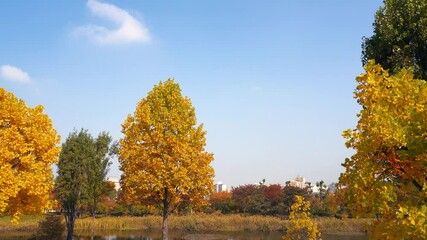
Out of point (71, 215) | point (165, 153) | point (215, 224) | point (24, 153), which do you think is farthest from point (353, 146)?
point (215, 224)

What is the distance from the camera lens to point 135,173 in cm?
2109

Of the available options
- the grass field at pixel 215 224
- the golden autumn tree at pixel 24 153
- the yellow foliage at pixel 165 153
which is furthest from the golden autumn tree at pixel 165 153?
the grass field at pixel 215 224

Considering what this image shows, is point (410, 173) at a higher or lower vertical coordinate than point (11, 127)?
lower

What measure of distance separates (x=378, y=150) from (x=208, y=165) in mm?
14543

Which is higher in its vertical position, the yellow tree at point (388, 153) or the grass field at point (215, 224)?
the yellow tree at point (388, 153)

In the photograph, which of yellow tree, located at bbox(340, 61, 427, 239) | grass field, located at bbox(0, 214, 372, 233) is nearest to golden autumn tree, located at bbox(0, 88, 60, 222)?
yellow tree, located at bbox(340, 61, 427, 239)

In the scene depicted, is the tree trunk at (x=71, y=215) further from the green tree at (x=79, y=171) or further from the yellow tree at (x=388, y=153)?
the yellow tree at (x=388, y=153)

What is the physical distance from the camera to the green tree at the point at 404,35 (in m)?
14.6

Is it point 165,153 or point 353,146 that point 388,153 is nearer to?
point 353,146

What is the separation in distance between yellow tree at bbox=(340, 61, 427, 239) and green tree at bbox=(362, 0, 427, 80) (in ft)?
22.9

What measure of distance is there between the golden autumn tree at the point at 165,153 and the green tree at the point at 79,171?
15.7 meters

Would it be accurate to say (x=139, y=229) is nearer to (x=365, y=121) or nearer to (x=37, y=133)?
(x=37, y=133)

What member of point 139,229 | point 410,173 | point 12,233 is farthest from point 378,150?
point 139,229

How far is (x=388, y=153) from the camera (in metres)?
8.41
